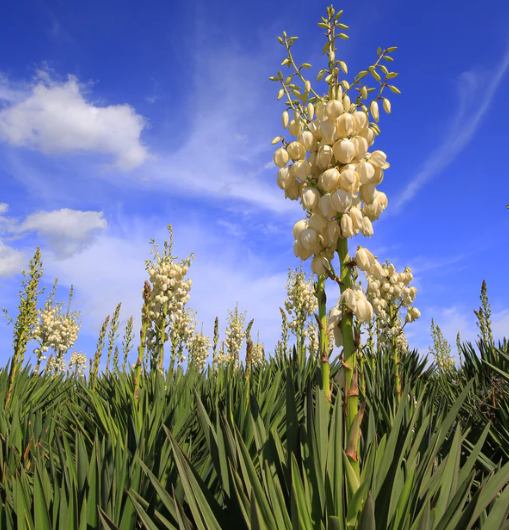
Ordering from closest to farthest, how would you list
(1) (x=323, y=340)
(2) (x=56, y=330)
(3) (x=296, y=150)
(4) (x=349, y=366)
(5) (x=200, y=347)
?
(4) (x=349, y=366), (3) (x=296, y=150), (1) (x=323, y=340), (2) (x=56, y=330), (5) (x=200, y=347)

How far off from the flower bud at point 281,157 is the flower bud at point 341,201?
36cm

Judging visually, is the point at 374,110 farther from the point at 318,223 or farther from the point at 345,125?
the point at 318,223

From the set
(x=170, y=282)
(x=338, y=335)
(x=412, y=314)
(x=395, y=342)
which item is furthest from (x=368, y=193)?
(x=170, y=282)

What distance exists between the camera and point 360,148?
7.13ft

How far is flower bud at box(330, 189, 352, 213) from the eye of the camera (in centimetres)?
207

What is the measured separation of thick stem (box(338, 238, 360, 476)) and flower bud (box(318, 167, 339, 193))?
243 mm

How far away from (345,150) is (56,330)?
13423mm

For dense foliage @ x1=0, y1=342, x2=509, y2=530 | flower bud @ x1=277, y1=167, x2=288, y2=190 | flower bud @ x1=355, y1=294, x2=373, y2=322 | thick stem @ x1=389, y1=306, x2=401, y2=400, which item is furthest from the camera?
thick stem @ x1=389, y1=306, x2=401, y2=400

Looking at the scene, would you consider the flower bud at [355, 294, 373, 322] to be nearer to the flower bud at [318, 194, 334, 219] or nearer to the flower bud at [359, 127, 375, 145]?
the flower bud at [318, 194, 334, 219]

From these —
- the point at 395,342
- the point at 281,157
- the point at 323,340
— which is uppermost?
the point at 281,157

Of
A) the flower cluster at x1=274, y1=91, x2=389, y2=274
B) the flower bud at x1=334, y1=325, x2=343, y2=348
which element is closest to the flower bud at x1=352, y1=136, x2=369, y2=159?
the flower cluster at x1=274, y1=91, x2=389, y2=274

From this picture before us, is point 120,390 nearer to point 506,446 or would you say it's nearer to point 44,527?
point 44,527

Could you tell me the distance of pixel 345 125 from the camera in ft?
7.09

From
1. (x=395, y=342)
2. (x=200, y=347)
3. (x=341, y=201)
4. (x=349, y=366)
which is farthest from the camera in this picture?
(x=200, y=347)
